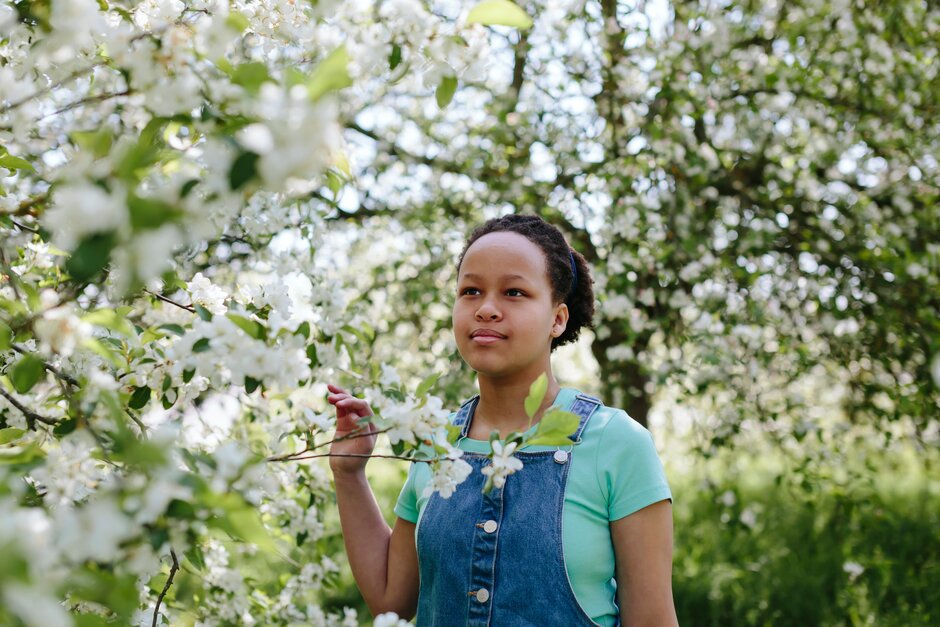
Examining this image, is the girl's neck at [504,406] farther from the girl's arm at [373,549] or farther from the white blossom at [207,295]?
the white blossom at [207,295]

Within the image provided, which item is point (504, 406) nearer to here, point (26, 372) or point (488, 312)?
point (488, 312)

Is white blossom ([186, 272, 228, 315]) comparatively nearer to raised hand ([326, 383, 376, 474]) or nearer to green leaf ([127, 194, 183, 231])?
raised hand ([326, 383, 376, 474])

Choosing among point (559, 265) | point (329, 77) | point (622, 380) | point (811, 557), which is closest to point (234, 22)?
point (329, 77)

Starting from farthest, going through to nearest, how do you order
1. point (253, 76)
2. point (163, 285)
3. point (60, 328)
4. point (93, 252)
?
1. point (163, 285)
2. point (60, 328)
3. point (253, 76)
4. point (93, 252)

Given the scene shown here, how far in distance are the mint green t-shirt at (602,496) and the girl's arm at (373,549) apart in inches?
11.3

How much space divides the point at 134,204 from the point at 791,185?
137 inches

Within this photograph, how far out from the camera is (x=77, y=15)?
0.97 m

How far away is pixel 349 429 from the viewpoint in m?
1.54

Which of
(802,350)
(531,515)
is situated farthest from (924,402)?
(531,515)

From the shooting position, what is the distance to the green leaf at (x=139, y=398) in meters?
1.37

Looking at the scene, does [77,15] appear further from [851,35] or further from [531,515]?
[851,35]

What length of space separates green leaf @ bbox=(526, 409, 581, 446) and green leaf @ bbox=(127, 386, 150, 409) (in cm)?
67

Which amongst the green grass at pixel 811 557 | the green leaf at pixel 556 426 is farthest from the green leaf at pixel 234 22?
the green grass at pixel 811 557

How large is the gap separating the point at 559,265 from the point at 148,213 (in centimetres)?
116
